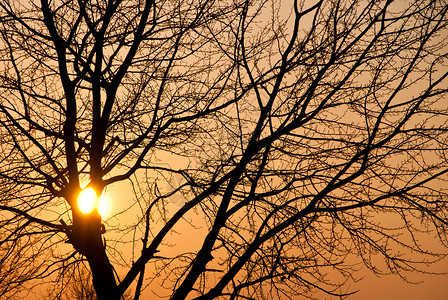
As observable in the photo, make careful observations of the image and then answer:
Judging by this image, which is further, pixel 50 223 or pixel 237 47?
pixel 237 47


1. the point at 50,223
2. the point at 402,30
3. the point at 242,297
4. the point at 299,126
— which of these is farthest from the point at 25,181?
the point at 402,30

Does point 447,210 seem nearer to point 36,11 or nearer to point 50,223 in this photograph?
point 50,223

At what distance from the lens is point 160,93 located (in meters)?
5.99

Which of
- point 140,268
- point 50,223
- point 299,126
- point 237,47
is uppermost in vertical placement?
point 237,47

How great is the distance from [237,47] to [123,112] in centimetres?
186

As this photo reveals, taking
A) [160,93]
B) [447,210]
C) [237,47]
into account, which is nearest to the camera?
[447,210]

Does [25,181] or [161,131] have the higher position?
[161,131]

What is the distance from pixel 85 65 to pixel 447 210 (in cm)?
476

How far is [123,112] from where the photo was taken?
6582mm

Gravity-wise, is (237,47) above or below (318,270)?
above

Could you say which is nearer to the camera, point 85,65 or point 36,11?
point 85,65

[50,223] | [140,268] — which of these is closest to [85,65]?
[50,223]

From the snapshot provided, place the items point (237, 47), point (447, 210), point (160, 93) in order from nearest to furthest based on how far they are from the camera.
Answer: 1. point (447, 210)
2. point (160, 93)
3. point (237, 47)

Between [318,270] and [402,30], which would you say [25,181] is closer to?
[318,270]
